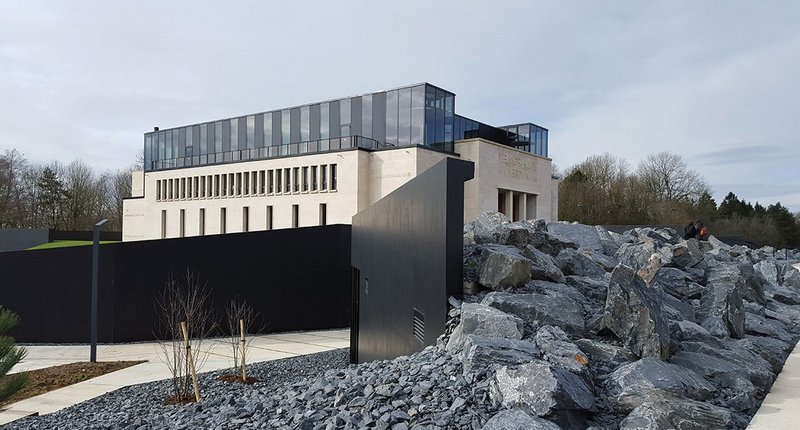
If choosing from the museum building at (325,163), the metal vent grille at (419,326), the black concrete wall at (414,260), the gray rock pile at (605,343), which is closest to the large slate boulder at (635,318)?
the gray rock pile at (605,343)

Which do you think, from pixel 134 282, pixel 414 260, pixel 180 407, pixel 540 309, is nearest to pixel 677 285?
pixel 540 309

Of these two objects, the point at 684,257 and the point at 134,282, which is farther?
the point at 134,282

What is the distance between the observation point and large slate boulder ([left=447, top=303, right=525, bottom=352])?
14.7 ft

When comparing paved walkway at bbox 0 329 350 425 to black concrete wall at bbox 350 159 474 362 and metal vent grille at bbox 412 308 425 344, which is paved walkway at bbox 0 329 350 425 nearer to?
black concrete wall at bbox 350 159 474 362

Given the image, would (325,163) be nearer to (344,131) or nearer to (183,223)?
(344,131)

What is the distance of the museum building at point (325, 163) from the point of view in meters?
35.4

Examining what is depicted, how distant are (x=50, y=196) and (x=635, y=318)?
64594 mm

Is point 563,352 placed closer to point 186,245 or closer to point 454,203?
point 454,203

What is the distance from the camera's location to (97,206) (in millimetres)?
59594

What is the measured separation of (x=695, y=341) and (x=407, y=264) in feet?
10.2

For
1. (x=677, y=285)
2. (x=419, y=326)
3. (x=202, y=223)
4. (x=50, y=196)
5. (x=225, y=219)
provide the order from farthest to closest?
(x=50, y=196), (x=202, y=223), (x=225, y=219), (x=677, y=285), (x=419, y=326)


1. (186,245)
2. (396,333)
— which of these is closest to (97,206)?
(186,245)

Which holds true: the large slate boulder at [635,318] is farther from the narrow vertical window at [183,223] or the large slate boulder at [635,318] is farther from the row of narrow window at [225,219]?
the narrow vertical window at [183,223]

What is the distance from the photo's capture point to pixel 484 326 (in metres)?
4.52
